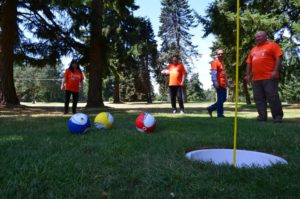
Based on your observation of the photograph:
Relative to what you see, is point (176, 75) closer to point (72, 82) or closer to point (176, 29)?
point (72, 82)

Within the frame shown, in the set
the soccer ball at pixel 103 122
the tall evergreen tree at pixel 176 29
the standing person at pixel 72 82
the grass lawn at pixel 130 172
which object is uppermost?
the tall evergreen tree at pixel 176 29

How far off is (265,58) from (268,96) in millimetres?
954

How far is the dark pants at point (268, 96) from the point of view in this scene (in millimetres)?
8969

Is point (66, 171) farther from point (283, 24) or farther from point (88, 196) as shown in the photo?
point (283, 24)

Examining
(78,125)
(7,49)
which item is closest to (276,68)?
(78,125)

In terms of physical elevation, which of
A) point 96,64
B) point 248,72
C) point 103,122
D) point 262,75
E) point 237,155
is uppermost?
point 96,64

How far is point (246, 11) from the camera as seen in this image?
21766 millimetres

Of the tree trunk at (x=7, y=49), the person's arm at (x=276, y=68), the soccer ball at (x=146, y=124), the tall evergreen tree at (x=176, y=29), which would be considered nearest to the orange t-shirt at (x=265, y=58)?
the person's arm at (x=276, y=68)

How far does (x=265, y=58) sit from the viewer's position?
9039 millimetres

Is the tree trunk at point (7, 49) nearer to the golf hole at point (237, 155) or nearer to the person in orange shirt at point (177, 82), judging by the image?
the person in orange shirt at point (177, 82)

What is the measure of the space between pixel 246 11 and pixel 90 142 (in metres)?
18.9

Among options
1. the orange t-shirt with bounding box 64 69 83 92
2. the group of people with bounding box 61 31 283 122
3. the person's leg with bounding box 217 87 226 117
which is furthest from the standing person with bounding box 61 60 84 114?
the person's leg with bounding box 217 87 226 117

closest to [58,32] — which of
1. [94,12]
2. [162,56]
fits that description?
[94,12]

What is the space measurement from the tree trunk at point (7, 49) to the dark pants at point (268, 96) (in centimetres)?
1165
